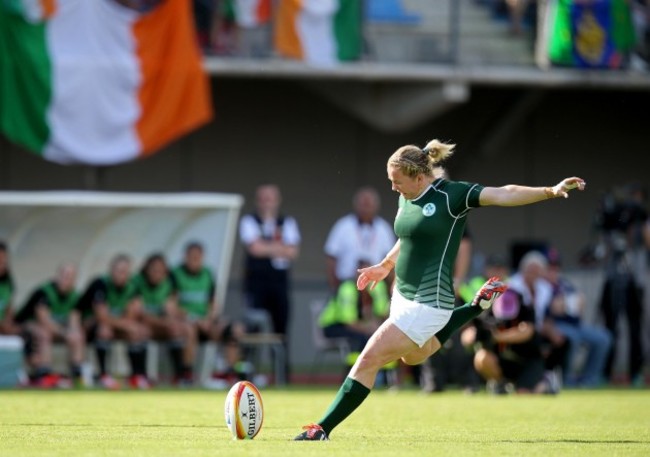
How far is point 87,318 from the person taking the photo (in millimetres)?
18047

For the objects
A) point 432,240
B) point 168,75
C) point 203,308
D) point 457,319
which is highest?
point 168,75

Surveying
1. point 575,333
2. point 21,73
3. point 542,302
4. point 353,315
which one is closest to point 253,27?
point 21,73

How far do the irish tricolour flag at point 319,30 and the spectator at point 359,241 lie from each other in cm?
243

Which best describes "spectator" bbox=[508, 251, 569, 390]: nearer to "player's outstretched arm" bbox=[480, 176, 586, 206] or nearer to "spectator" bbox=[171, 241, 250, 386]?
"spectator" bbox=[171, 241, 250, 386]

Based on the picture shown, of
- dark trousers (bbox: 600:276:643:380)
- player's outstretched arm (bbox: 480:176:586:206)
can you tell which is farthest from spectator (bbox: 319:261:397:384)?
player's outstretched arm (bbox: 480:176:586:206)

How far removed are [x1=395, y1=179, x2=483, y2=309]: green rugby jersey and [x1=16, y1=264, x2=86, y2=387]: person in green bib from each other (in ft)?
28.3

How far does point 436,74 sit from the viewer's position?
20609mm

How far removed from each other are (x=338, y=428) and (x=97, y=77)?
9.43 metres

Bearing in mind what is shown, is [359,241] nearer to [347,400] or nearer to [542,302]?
[542,302]

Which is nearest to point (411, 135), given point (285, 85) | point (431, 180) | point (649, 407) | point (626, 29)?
point (285, 85)

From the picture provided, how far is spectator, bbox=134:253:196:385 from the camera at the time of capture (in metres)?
18.1

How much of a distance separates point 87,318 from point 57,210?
7.02 feet

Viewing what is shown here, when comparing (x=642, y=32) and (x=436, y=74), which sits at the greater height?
(x=642, y=32)

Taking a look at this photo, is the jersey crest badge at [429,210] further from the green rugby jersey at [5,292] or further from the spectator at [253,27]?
the spectator at [253,27]
